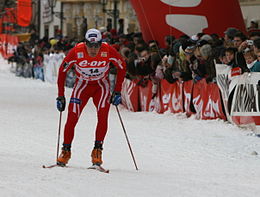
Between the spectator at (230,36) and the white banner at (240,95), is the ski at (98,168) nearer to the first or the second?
the white banner at (240,95)

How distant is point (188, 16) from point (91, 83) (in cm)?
1047

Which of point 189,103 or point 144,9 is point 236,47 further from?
point 144,9

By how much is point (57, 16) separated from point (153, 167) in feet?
114

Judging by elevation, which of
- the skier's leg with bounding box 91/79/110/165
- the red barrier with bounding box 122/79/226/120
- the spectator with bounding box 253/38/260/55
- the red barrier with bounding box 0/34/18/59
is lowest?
the red barrier with bounding box 0/34/18/59

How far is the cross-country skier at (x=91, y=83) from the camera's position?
8547mm

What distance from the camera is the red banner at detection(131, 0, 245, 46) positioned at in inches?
743

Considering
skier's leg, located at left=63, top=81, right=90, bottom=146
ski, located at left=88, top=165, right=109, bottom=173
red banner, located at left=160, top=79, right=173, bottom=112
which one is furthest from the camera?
red banner, located at left=160, top=79, right=173, bottom=112

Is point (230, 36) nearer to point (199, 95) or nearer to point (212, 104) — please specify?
point (199, 95)

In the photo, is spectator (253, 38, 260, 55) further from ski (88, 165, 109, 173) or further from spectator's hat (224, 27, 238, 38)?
ski (88, 165, 109, 173)

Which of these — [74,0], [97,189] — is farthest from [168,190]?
[74,0]

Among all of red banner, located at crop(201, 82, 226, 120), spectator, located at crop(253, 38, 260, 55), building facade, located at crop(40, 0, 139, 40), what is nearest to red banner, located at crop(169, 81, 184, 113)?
red banner, located at crop(201, 82, 226, 120)

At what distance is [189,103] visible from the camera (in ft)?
47.0

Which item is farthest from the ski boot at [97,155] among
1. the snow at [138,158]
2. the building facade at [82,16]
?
the building facade at [82,16]

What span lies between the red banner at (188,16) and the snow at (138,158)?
3439 mm
